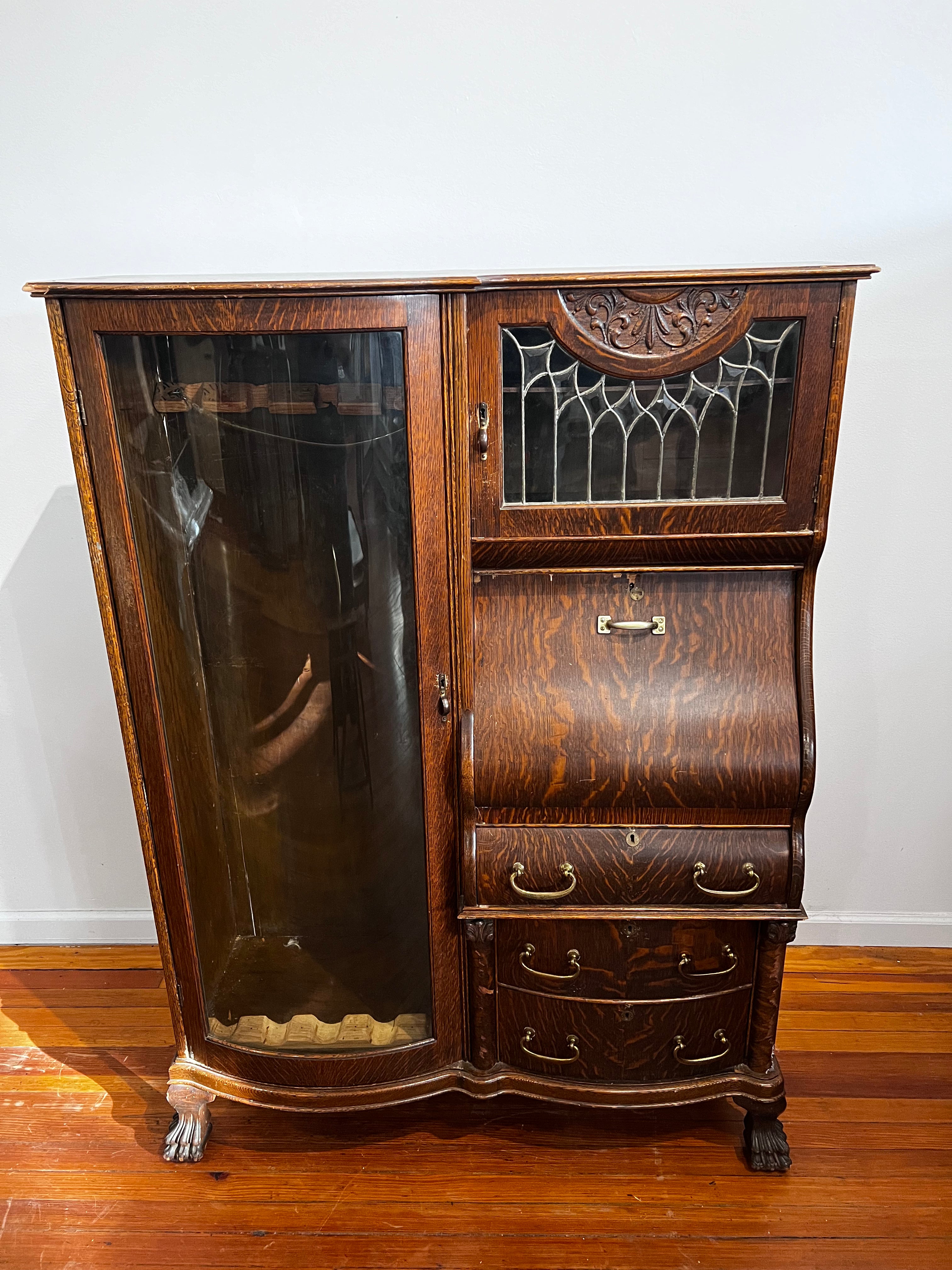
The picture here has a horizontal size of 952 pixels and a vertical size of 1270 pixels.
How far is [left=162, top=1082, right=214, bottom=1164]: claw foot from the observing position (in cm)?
156

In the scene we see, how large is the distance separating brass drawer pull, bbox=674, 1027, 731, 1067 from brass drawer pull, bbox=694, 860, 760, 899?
0.94 ft

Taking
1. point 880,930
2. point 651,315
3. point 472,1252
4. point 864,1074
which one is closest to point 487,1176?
point 472,1252

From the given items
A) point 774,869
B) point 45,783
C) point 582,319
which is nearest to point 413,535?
point 582,319

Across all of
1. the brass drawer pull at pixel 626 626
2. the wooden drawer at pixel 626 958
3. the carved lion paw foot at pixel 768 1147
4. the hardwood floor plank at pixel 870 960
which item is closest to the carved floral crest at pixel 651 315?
the brass drawer pull at pixel 626 626

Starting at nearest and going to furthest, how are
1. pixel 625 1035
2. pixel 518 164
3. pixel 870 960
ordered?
pixel 625 1035 < pixel 518 164 < pixel 870 960

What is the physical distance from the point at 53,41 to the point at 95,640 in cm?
120

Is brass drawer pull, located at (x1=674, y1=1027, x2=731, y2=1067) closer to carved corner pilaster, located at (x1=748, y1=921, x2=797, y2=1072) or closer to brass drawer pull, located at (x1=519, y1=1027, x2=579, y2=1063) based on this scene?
carved corner pilaster, located at (x1=748, y1=921, x2=797, y2=1072)

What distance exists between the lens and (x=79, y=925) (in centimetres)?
217

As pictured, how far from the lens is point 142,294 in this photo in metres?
A: 1.16

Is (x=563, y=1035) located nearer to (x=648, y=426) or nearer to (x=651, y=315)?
(x=648, y=426)

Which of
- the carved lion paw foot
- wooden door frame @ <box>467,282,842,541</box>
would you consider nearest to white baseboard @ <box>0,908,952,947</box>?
the carved lion paw foot

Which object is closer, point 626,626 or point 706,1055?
point 626,626

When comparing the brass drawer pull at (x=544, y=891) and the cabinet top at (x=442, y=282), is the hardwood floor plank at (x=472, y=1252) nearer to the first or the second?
the brass drawer pull at (x=544, y=891)

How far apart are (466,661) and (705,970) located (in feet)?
2.25
